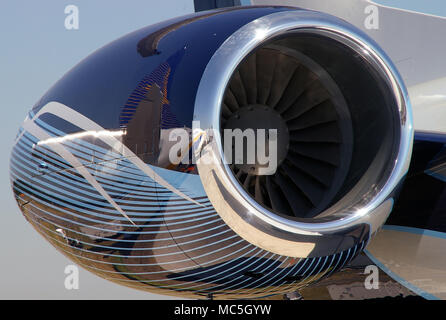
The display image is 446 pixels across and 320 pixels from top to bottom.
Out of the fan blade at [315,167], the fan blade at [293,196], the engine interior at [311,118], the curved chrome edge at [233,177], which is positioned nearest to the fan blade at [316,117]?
the engine interior at [311,118]

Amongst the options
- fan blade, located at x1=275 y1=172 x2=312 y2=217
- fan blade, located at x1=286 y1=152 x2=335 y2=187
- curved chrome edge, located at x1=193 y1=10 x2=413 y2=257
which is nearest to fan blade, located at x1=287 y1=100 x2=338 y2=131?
fan blade, located at x1=286 y1=152 x2=335 y2=187

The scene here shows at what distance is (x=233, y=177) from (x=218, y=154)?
4.0 inches

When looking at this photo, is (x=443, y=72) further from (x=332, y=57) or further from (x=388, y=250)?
(x=332, y=57)

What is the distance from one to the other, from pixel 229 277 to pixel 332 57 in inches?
42.1

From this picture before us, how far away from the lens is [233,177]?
2.04m

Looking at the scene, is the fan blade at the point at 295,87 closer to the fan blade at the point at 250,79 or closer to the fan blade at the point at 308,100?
the fan blade at the point at 308,100

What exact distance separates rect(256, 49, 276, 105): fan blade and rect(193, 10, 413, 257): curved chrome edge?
1.27 ft

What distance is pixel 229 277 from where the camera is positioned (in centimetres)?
221

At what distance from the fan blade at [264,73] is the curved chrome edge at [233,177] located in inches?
15.2

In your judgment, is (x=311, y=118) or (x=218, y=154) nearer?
(x=218, y=154)

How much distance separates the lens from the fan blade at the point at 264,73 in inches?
104

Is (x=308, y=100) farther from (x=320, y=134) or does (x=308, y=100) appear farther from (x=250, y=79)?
(x=250, y=79)

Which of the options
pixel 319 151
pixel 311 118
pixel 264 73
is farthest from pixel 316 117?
pixel 264 73

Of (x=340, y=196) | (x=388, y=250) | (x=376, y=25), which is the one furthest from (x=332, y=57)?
(x=376, y=25)
